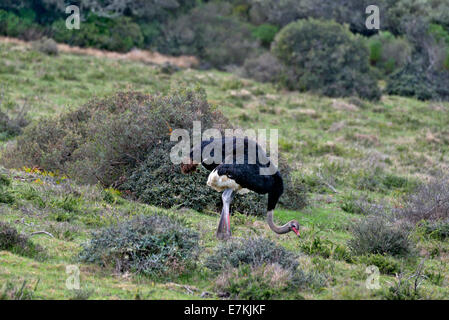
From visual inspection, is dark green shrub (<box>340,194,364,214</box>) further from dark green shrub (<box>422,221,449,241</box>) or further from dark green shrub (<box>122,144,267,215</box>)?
dark green shrub (<box>122,144,267,215</box>)

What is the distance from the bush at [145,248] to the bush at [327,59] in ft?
70.7

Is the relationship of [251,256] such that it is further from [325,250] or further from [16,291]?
[16,291]

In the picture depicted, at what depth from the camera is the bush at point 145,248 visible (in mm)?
7223

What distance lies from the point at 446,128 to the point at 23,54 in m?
17.5

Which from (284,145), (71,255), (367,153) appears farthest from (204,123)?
(367,153)

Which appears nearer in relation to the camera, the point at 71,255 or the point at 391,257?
the point at 71,255

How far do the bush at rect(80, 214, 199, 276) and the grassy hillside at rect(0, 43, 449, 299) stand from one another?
0.17 metres

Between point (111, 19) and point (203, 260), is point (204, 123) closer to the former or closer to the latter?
point (203, 260)

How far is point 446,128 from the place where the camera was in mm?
22719

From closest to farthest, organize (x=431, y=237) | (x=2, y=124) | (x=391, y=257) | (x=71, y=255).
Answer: (x=71, y=255) < (x=391, y=257) < (x=431, y=237) < (x=2, y=124)

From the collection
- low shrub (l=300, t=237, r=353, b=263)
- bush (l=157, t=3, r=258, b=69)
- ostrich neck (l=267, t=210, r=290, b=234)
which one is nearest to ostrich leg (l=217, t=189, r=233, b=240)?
ostrich neck (l=267, t=210, r=290, b=234)

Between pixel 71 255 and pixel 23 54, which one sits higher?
pixel 23 54

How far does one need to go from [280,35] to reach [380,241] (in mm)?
22160

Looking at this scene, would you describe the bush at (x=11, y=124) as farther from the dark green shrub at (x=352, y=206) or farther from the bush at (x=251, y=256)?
the bush at (x=251, y=256)
